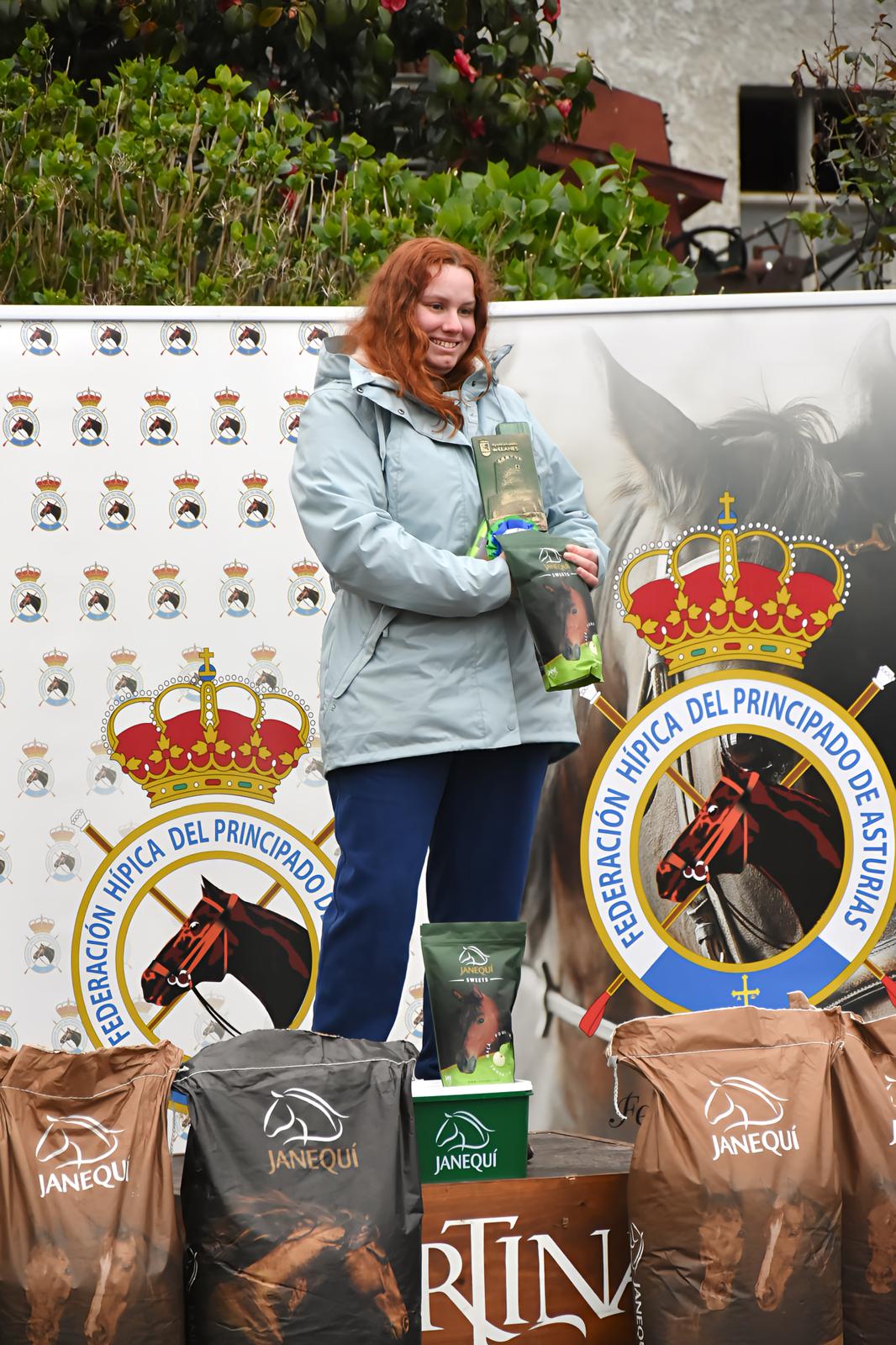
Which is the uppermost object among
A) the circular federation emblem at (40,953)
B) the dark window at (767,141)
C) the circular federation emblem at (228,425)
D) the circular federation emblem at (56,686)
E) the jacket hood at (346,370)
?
the dark window at (767,141)

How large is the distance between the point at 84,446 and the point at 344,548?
0.84m

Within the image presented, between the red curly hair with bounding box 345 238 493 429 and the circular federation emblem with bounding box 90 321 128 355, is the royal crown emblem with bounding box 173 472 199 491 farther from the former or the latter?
the red curly hair with bounding box 345 238 493 429

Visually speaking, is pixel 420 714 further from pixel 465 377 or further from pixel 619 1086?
pixel 619 1086

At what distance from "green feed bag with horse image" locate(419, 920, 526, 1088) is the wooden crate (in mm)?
180

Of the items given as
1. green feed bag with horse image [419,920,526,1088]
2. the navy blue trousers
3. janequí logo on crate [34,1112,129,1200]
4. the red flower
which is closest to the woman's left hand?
the navy blue trousers

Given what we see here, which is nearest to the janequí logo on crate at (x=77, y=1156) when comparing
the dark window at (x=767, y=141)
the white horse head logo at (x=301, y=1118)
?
the white horse head logo at (x=301, y=1118)

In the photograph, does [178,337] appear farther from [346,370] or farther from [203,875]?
[203,875]

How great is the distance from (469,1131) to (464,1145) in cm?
2


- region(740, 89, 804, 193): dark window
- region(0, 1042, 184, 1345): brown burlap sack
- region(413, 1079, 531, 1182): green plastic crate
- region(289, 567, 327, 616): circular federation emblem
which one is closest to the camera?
region(0, 1042, 184, 1345): brown burlap sack

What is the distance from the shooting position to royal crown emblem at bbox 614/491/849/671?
107 inches

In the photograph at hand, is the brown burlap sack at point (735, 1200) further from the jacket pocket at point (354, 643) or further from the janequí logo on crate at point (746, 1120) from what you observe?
the jacket pocket at point (354, 643)

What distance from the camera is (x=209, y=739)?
2652mm

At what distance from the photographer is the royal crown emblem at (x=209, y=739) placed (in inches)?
104

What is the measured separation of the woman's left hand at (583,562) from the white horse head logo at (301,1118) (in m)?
0.79
